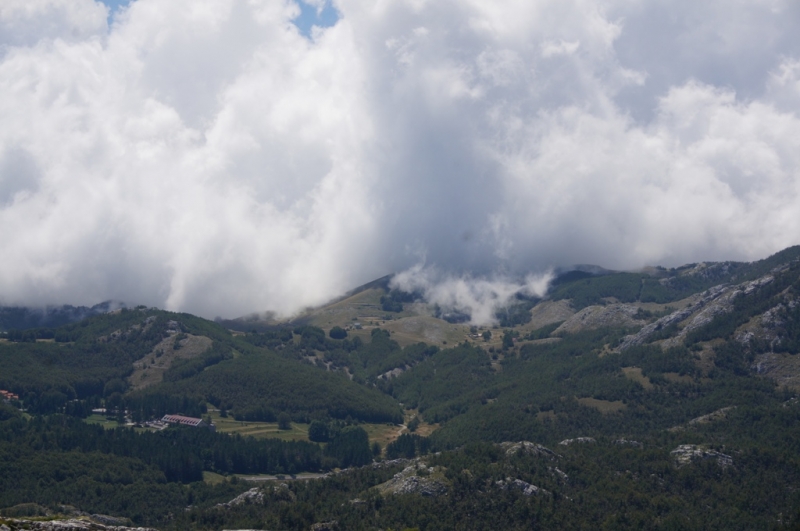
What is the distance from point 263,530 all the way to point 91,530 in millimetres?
76500

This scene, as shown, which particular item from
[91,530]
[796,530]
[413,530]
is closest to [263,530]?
[413,530]

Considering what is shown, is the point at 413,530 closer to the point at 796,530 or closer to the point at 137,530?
the point at 137,530

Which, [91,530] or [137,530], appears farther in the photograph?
[137,530]

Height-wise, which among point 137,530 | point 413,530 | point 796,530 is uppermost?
point 137,530

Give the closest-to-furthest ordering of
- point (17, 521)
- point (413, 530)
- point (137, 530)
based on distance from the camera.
A: point (17, 521)
point (137, 530)
point (413, 530)

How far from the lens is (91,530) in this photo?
417 ft

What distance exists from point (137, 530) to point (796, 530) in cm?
14178

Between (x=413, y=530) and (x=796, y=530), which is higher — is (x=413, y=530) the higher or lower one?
the higher one

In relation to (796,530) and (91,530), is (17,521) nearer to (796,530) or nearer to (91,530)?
(91,530)

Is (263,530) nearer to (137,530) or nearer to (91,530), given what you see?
(137,530)

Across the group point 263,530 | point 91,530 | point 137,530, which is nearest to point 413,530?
point 263,530

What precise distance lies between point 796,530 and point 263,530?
11754 cm

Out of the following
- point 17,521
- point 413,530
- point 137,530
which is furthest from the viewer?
point 413,530

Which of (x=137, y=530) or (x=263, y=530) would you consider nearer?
(x=137, y=530)
